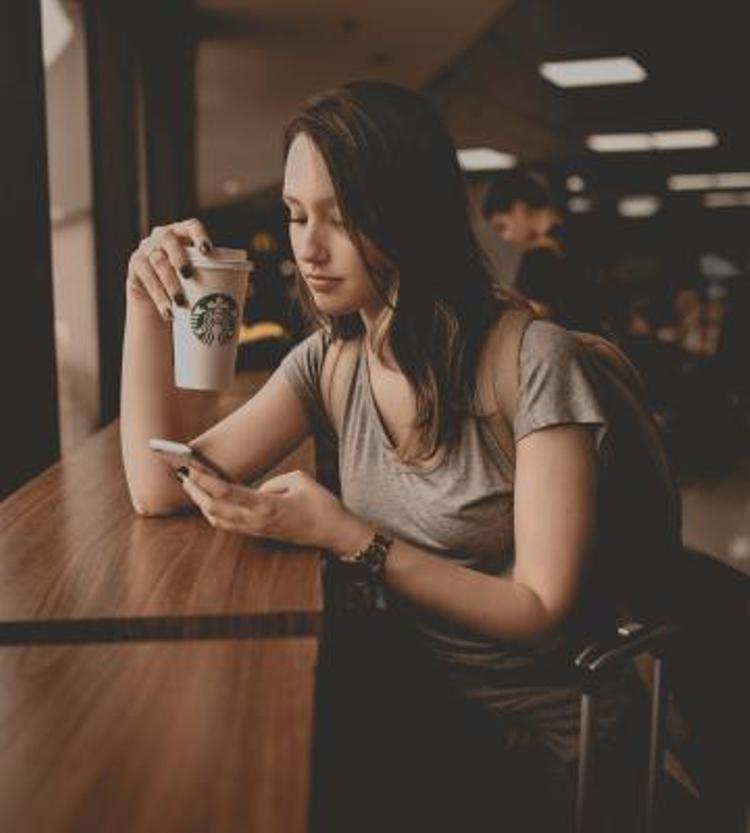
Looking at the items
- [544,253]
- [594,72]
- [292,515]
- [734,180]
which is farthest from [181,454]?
[734,180]

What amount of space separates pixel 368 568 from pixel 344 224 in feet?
1.44

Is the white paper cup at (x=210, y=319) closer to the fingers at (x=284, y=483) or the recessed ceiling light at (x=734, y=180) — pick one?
the fingers at (x=284, y=483)

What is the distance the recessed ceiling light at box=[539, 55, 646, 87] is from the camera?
692 cm

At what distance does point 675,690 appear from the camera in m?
1.30

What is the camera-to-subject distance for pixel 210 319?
125 centimetres

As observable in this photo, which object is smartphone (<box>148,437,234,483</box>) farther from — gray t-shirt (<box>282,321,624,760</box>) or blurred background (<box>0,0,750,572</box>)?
blurred background (<box>0,0,750,572</box>)

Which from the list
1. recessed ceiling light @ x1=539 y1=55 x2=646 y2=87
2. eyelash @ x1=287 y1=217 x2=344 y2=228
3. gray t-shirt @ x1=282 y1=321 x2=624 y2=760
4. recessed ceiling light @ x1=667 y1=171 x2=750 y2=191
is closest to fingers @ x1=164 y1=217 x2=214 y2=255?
eyelash @ x1=287 y1=217 x2=344 y2=228

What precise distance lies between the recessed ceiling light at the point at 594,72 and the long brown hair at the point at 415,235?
5922mm

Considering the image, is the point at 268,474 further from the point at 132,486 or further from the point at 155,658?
the point at 155,658

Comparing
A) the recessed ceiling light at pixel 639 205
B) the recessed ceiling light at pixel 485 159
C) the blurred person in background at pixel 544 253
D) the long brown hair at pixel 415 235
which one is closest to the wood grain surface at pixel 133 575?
the long brown hair at pixel 415 235

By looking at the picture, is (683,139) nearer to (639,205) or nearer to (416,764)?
(639,205)

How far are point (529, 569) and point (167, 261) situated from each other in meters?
0.61

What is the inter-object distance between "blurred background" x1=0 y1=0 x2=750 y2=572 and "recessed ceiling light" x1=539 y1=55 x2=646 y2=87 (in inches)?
1.2

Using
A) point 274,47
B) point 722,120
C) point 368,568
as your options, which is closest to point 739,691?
point 368,568
